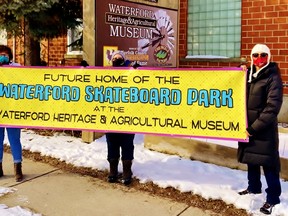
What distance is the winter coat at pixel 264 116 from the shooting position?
3785mm

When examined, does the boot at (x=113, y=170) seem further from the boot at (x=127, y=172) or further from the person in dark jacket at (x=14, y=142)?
the person in dark jacket at (x=14, y=142)

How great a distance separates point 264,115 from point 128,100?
1.87 meters

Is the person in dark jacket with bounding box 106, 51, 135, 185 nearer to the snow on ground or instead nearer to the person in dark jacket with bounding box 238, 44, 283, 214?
the snow on ground

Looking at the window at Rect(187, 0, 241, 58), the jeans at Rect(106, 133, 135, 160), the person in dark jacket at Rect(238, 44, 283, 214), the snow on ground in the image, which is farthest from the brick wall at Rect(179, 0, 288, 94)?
the jeans at Rect(106, 133, 135, 160)

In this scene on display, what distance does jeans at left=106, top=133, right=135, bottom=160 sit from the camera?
497 cm

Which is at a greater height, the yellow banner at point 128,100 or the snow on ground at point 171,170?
the yellow banner at point 128,100

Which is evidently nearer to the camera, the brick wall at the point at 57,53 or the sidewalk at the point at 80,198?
the sidewalk at the point at 80,198

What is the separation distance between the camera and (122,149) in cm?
501

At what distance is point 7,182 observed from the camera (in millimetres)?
5078

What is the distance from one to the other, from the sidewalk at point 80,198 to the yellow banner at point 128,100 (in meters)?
0.76

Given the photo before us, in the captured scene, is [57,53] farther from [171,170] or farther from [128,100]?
[171,170]

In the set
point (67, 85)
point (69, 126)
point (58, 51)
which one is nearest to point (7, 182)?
point (69, 126)

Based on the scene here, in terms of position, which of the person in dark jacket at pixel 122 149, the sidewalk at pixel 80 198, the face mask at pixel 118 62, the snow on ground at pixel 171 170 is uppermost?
the face mask at pixel 118 62

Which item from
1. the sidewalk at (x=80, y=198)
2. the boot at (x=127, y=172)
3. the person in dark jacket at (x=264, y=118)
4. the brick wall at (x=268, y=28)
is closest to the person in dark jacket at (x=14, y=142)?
the sidewalk at (x=80, y=198)
